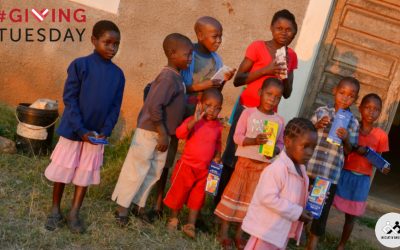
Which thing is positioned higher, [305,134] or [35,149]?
[305,134]

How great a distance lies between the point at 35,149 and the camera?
5426mm

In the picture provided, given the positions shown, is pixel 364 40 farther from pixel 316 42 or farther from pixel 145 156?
pixel 145 156

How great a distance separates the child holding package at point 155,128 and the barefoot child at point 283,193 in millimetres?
1103

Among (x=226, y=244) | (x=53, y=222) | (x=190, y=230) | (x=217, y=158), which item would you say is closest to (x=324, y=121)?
(x=217, y=158)

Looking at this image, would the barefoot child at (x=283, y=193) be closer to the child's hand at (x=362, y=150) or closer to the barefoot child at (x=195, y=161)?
the barefoot child at (x=195, y=161)

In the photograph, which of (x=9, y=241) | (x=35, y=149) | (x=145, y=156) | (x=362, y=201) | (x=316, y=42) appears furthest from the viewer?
(x=316, y=42)

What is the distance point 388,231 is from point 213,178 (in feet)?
7.29

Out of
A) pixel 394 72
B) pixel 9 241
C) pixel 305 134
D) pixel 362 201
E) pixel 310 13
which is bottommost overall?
pixel 9 241

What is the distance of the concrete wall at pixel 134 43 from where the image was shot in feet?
19.6

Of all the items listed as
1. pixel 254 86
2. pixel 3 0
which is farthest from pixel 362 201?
A: pixel 3 0

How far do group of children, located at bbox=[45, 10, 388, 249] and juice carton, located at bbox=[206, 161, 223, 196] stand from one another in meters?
0.10

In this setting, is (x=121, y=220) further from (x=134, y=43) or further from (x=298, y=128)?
(x=134, y=43)

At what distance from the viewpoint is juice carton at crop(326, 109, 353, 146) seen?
4.11 m

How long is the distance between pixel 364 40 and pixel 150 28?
238cm
